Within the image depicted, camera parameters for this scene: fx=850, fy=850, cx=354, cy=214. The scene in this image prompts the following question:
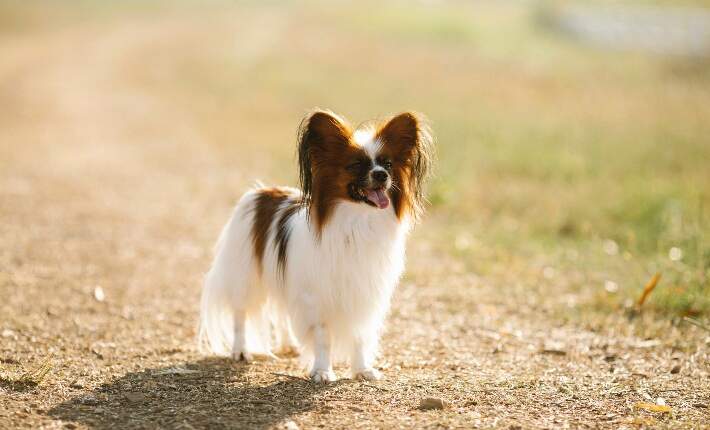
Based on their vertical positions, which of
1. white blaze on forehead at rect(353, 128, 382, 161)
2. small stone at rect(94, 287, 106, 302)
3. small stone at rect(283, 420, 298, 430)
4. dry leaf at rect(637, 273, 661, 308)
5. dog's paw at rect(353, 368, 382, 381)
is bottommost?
small stone at rect(283, 420, 298, 430)

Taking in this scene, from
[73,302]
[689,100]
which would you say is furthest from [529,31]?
[73,302]

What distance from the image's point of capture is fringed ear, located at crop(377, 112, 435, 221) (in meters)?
4.96

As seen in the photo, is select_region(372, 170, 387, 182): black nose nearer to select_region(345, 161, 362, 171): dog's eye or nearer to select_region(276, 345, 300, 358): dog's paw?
select_region(345, 161, 362, 171): dog's eye

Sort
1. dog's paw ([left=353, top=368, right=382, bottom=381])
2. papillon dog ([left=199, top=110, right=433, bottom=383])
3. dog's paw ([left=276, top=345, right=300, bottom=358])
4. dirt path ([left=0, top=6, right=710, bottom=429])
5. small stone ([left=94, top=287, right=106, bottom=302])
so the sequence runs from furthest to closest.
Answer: small stone ([left=94, top=287, right=106, bottom=302]), dog's paw ([left=276, top=345, right=300, bottom=358]), dog's paw ([left=353, top=368, right=382, bottom=381]), papillon dog ([left=199, top=110, right=433, bottom=383]), dirt path ([left=0, top=6, right=710, bottom=429])

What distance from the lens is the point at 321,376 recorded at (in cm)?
516

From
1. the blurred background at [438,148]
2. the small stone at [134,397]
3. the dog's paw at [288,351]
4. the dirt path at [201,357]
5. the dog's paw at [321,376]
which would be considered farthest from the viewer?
the blurred background at [438,148]

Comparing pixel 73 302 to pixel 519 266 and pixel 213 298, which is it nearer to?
pixel 213 298

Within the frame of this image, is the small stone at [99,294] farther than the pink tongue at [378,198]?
Yes

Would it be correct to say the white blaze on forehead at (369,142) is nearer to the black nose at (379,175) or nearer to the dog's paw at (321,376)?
the black nose at (379,175)

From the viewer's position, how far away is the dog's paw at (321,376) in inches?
203

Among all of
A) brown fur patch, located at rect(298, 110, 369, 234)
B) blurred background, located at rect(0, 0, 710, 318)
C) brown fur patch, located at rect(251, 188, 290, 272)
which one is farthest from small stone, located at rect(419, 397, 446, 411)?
blurred background, located at rect(0, 0, 710, 318)

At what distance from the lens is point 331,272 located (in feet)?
16.6

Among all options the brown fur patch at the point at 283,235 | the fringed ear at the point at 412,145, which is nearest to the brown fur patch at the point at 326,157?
the fringed ear at the point at 412,145

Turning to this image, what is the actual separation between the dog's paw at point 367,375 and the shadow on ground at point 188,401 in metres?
0.27
